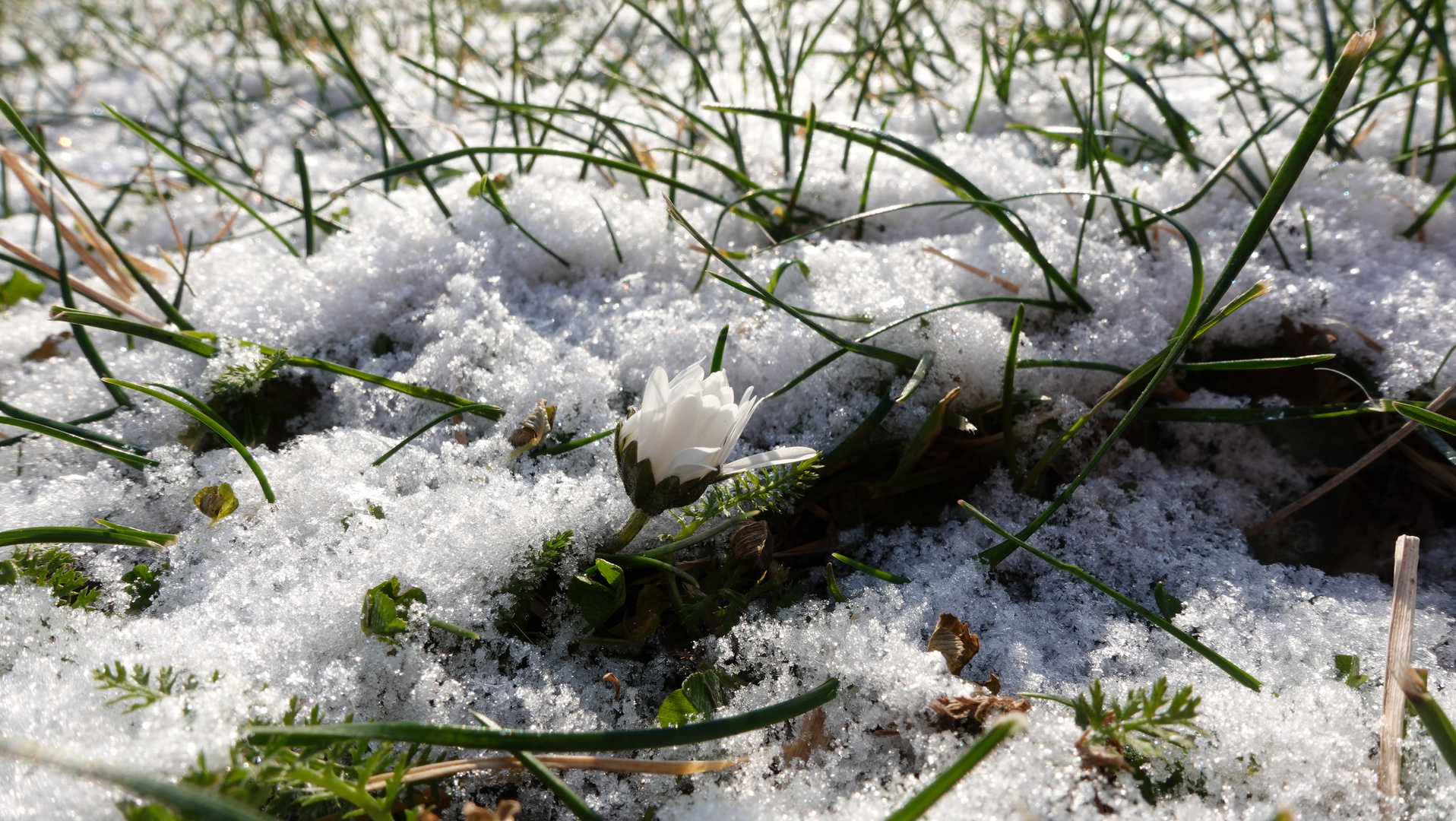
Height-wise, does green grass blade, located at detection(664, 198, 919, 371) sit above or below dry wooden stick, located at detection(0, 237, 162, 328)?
below

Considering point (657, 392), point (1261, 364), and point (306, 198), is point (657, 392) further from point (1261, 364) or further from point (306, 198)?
point (306, 198)

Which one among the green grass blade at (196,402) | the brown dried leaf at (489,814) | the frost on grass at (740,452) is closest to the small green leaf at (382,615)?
the frost on grass at (740,452)

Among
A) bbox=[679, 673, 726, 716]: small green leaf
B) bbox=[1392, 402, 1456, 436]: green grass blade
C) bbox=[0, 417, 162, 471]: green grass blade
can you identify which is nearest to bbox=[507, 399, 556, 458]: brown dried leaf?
bbox=[679, 673, 726, 716]: small green leaf

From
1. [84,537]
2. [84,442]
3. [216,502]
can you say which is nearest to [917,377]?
[216,502]

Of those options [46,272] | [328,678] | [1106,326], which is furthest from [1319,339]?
[46,272]

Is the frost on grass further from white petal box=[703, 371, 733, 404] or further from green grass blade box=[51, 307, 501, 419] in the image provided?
white petal box=[703, 371, 733, 404]

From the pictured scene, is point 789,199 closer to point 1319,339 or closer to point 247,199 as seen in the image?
point 1319,339

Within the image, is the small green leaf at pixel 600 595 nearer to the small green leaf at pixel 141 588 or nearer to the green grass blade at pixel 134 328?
the small green leaf at pixel 141 588
